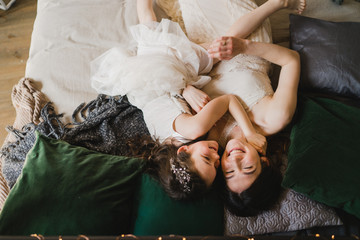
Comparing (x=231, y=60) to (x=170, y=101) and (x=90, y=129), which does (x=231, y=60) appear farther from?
(x=90, y=129)

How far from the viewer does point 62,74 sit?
1254mm

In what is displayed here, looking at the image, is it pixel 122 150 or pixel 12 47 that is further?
pixel 12 47

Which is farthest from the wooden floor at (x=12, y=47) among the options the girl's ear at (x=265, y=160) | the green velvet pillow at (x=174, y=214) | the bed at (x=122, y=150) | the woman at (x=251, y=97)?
the girl's ear at (x=265, y=160)

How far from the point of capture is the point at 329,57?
3.78 ft

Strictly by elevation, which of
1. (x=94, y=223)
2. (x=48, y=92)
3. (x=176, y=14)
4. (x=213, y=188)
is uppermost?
(x=176, y=14)

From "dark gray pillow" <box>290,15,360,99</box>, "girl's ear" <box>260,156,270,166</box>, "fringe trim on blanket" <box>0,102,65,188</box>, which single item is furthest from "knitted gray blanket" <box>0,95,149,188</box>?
"dark gray pillow" <box>290,15,360,99</box>

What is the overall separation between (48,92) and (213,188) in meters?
0.89

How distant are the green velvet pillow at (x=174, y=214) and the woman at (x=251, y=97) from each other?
0.08 m

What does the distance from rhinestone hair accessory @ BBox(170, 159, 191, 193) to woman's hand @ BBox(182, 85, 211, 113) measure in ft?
0.97

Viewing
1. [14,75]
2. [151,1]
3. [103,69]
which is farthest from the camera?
[14,75]

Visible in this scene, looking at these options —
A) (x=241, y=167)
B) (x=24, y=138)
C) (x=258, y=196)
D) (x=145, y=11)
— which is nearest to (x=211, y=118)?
(x=241, y=167)

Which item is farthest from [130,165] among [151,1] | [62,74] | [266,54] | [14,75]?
[14,75]

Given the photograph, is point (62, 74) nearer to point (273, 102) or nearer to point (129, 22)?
point (129, 22)

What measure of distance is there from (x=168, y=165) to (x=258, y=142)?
370 mm
